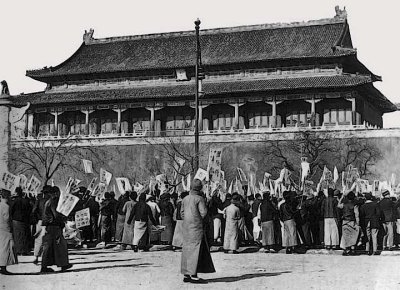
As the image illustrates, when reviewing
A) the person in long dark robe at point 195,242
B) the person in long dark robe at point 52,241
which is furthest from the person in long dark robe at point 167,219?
the person in long dark robe at point 195,242

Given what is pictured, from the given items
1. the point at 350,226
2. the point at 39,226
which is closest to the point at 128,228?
the point at 39,226

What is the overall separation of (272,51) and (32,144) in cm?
1603

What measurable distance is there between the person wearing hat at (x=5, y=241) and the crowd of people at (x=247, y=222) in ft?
4.30

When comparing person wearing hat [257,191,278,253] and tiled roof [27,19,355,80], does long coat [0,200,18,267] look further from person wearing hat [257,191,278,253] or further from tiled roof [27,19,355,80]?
tiled roof [27,19,355,80]

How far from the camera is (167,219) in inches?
655

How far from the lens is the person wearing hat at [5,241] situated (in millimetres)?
11109

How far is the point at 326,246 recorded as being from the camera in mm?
15180

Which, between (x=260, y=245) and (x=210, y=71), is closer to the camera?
(x=260, y=245)

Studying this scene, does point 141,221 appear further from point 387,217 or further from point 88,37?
point 88,37

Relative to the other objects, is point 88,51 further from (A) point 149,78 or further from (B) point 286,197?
(B) point 286,197

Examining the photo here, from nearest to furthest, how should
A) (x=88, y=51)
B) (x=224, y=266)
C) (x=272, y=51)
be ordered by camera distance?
1. (x=224, y=266)
2. (x=272, y=51)
3. (x=88, y=51)

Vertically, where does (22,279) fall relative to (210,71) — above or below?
below

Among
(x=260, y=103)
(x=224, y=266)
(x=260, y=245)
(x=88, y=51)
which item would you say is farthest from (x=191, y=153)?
(x=224, y=266)

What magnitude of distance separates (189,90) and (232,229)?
90.9 feet
